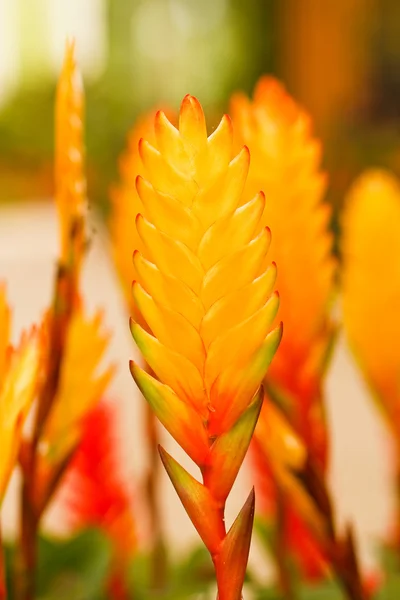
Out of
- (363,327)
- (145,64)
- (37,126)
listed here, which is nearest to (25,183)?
(37,126)

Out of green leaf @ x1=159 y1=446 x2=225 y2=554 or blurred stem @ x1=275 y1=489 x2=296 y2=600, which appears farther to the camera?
blurred stem @ x1=275 y1=489 x2=296 y2=600

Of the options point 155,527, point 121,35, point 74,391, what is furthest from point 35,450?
point 121,35

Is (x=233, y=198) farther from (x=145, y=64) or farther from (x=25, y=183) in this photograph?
(x=145, y=64)

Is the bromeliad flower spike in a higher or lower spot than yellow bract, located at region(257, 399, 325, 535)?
higher

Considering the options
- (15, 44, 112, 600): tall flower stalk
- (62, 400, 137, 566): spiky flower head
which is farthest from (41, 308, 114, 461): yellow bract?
(62, 400, 137, 566): spiky flower head

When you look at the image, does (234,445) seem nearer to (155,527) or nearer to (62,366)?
(62,366)

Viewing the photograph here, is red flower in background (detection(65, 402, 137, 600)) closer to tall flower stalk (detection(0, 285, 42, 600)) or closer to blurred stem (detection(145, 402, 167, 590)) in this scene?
blurred stem (detection(145, 402, 167, 590))
